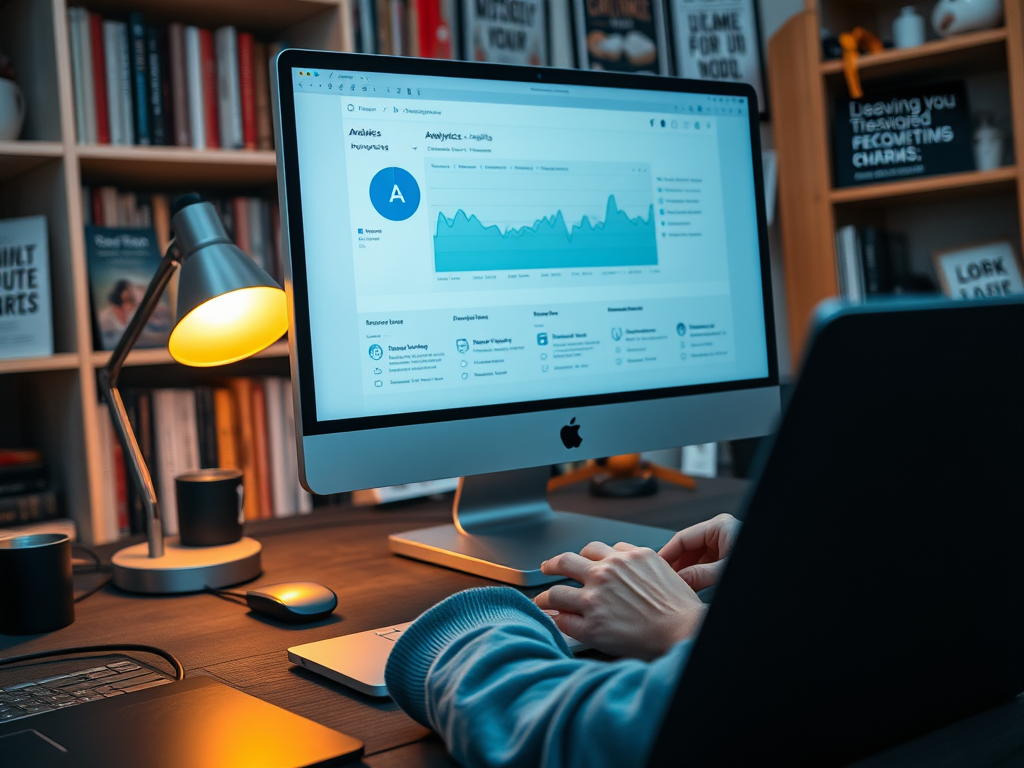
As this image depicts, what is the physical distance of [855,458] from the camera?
1.28 feet

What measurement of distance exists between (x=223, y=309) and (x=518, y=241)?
12.7 inches

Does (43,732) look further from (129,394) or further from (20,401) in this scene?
(20,401)

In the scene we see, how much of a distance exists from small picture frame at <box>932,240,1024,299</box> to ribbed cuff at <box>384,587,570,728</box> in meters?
1.92

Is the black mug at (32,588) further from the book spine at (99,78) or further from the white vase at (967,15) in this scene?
the white vase at (967,15)

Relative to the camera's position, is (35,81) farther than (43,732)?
Yes

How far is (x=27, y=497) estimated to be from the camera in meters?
1.58

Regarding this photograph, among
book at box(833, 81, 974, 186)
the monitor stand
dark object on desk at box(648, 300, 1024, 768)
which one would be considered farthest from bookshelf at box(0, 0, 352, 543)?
dark object on desk at box(648, 300, 1024, 768)

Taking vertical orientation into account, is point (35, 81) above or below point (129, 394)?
above

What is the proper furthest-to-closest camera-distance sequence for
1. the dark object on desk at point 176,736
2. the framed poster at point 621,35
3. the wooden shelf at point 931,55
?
the framed poster at point 621,35 → the wooden shelf at point 931,55 → the dark object on desk at point 176,736

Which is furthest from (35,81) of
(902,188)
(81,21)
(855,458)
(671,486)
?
(902,188)

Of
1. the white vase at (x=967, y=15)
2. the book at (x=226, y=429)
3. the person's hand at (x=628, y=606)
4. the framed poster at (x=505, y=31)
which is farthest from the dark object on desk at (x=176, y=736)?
the white vase at (x=967, y=15)

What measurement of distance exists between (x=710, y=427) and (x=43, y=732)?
2.56 ft

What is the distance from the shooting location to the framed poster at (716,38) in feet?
8.09

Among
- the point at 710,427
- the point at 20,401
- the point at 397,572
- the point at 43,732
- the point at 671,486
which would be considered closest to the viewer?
the point at 43,732
